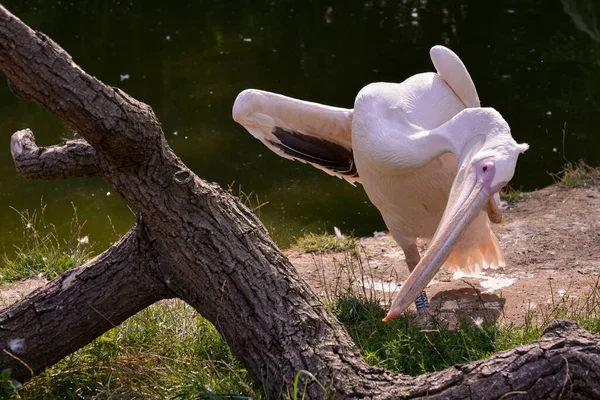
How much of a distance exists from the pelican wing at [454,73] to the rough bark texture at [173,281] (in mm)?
1426

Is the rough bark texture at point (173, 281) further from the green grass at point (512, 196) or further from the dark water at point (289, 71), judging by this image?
the green grass at point (512, 196)

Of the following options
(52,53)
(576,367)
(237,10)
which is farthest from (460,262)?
(237,10)

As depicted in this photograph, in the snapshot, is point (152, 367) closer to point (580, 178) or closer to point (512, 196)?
point (512, 196)

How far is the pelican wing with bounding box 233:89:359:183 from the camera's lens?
4.53 meters

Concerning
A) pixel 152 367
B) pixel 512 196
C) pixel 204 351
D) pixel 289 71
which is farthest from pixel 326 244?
pixel 289 71

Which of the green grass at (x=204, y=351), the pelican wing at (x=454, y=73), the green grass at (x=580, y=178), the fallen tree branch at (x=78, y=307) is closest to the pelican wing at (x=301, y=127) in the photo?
the pelican wing at (x=454, y=73)

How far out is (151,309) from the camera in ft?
13.0

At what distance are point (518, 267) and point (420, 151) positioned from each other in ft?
5.21

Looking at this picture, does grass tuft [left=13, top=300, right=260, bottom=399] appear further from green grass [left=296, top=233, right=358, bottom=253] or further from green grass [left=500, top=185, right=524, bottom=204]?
green grass [left=500, top=185, right=524, bottom=204]

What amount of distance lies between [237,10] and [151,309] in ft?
25.7

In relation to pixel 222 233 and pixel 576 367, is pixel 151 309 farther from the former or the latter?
pixel 576 367

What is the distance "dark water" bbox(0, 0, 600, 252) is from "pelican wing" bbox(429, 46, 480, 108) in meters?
2.03

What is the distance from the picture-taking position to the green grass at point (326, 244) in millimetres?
5328

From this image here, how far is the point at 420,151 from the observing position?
3.50 metres
